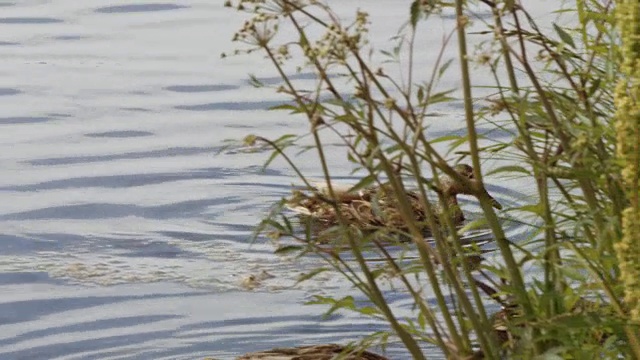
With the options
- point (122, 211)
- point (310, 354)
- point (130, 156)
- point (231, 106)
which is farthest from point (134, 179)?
point (310, 354)

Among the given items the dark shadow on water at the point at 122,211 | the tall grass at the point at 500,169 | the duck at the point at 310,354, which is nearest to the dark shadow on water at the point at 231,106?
the dark shadow on water at the point at 122,211

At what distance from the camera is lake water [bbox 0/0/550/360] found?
4.97m

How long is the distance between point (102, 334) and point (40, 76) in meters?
4.81

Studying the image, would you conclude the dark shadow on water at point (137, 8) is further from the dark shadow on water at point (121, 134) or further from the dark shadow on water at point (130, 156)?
the dark shadow on water at point (130, 156)

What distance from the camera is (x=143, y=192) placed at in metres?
7.02

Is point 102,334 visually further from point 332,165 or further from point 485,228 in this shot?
point 332,165

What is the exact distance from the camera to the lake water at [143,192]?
497cm

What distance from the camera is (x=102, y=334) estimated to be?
4.91 m

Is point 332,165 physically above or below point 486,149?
below

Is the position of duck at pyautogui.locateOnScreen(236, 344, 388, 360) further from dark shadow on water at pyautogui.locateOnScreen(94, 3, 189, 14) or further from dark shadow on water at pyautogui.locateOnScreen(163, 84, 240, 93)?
dark shadow on water at pyautogui.locateOnScreen(94, 3, 189, 14)

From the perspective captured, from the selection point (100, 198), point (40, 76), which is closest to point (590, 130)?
point (100, 198)

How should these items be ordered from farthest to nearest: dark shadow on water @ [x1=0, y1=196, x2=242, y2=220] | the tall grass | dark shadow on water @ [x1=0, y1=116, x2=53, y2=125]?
dark shadow on water @ [x1=0, y1=116, x2=53, y2=125]
dark shadow on water @ [x1=0, y1=196, x2=242, y2=220]
the tall grass

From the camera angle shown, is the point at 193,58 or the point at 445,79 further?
the point at 193,58

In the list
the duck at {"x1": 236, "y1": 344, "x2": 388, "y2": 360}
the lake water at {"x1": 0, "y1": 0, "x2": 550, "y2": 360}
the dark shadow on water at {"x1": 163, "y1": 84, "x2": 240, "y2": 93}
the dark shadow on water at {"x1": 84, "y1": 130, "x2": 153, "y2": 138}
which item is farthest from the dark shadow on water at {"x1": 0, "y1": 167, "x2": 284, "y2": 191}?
the duck at {"x1": 236, "y1": 344, "x2": 388, "y2": 360}
